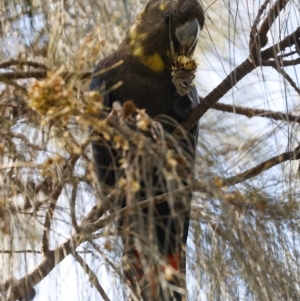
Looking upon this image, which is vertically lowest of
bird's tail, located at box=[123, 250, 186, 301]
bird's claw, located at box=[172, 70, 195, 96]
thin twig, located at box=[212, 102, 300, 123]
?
bird's tail, located at box=[123, 250, 186, 301]

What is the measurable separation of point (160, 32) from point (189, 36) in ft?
0.76

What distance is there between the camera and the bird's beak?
251cm

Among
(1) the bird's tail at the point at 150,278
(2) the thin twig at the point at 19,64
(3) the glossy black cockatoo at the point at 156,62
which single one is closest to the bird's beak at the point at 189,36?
(3) the glossy black cockatoo at the point at 156,62

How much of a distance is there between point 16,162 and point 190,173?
1.37 ft

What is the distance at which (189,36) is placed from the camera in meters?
2.52

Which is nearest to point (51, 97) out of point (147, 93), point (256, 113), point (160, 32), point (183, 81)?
point (183, 81)

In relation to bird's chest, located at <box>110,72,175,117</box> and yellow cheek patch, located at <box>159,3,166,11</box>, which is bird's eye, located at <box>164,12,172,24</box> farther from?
bird's chest, located at <box>110,72,175,117</box>

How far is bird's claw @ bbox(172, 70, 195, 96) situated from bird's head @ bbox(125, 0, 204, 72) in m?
0.19

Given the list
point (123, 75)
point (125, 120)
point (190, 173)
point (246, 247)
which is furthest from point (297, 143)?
point (123, 75)

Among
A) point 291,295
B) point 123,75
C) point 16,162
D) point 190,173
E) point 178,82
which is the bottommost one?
point 291,295

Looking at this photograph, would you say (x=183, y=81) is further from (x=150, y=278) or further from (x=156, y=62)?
(x=150, y=278)

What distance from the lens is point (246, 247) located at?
1.61 m

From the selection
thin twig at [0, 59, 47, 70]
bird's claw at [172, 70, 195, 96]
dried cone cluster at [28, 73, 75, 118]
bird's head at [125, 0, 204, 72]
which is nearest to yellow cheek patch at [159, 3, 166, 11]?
bird's head at [125, 0, 204, 72]

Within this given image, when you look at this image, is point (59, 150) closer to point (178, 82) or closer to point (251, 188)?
point (251, 188)
